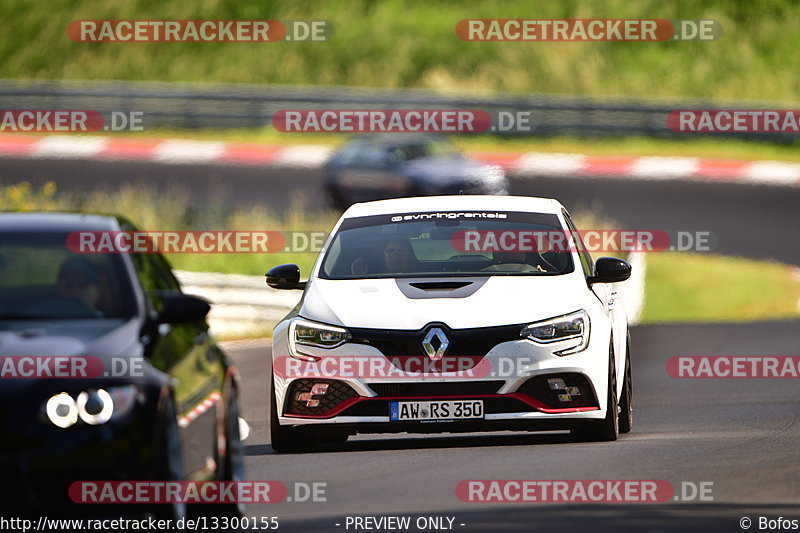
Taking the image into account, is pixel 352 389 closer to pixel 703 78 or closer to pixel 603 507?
pixel 603 507

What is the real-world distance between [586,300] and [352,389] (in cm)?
154

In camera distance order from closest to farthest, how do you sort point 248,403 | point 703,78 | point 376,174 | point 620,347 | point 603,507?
point 603,507, point 620,347, point 248,403, point 376,174, point 703,78

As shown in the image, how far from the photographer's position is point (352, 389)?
35.6 ft

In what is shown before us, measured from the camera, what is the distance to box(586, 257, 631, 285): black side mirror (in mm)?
11695

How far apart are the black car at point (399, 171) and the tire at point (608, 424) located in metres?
17.5

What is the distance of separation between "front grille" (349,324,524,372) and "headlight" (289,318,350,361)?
0.73 feet

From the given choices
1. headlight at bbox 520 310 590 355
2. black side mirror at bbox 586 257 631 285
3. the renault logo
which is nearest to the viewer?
the renault logo

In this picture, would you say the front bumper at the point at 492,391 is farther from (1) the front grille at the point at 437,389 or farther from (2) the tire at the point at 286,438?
(2) the tire at the point at 286,438

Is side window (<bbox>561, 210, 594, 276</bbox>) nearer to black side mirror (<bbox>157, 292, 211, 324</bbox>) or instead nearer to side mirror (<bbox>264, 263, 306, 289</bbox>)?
side mirror (<bbox>264, 263, 306, 289</bbox>)

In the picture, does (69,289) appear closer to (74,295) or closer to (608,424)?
(74,295)

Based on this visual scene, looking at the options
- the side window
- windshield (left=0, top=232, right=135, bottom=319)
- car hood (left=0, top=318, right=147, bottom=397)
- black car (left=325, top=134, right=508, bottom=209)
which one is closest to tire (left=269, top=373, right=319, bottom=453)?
the side window

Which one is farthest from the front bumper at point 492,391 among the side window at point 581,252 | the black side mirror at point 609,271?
the side window at point 581,252

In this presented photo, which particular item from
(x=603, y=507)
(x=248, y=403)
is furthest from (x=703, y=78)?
(x=603, y=507)

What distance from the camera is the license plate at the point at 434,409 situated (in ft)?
35.3
